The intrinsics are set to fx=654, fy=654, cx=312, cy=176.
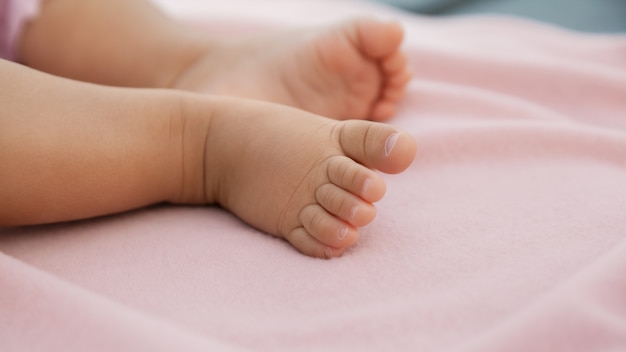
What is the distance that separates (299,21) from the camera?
123 cm

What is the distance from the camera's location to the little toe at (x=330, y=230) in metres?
0.56

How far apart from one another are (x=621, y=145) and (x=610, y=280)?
0.28 metres

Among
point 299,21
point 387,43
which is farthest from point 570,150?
point 299,21

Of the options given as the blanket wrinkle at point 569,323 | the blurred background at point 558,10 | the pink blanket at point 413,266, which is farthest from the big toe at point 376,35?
the blurred background at point 558,10

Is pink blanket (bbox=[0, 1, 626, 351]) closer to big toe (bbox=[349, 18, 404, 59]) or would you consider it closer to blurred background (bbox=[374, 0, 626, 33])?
big toe (bbox=[349, 18, 404, 59])

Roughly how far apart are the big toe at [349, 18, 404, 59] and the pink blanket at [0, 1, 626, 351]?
107 millimetres

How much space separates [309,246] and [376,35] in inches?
12.9

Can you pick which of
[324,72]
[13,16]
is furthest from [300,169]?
[13,16]

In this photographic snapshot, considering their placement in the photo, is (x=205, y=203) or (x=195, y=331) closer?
(x=195, y=331)

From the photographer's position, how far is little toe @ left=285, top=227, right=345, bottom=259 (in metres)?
0.57

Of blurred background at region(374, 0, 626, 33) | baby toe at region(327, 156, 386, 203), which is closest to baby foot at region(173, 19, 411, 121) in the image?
baby toe at region(327, 156, 386, 203)

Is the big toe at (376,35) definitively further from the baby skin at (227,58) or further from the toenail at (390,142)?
the toenail at (390,142)

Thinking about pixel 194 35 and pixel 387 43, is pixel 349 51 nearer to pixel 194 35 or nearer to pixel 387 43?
pixel 387 43

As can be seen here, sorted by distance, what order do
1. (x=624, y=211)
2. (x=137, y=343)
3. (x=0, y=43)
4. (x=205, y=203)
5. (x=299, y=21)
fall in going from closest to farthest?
(x=137, y=343) < (x=624, y=211) < (x=205, y=203) < (x=0, y=43) < (x=299, y=21)
